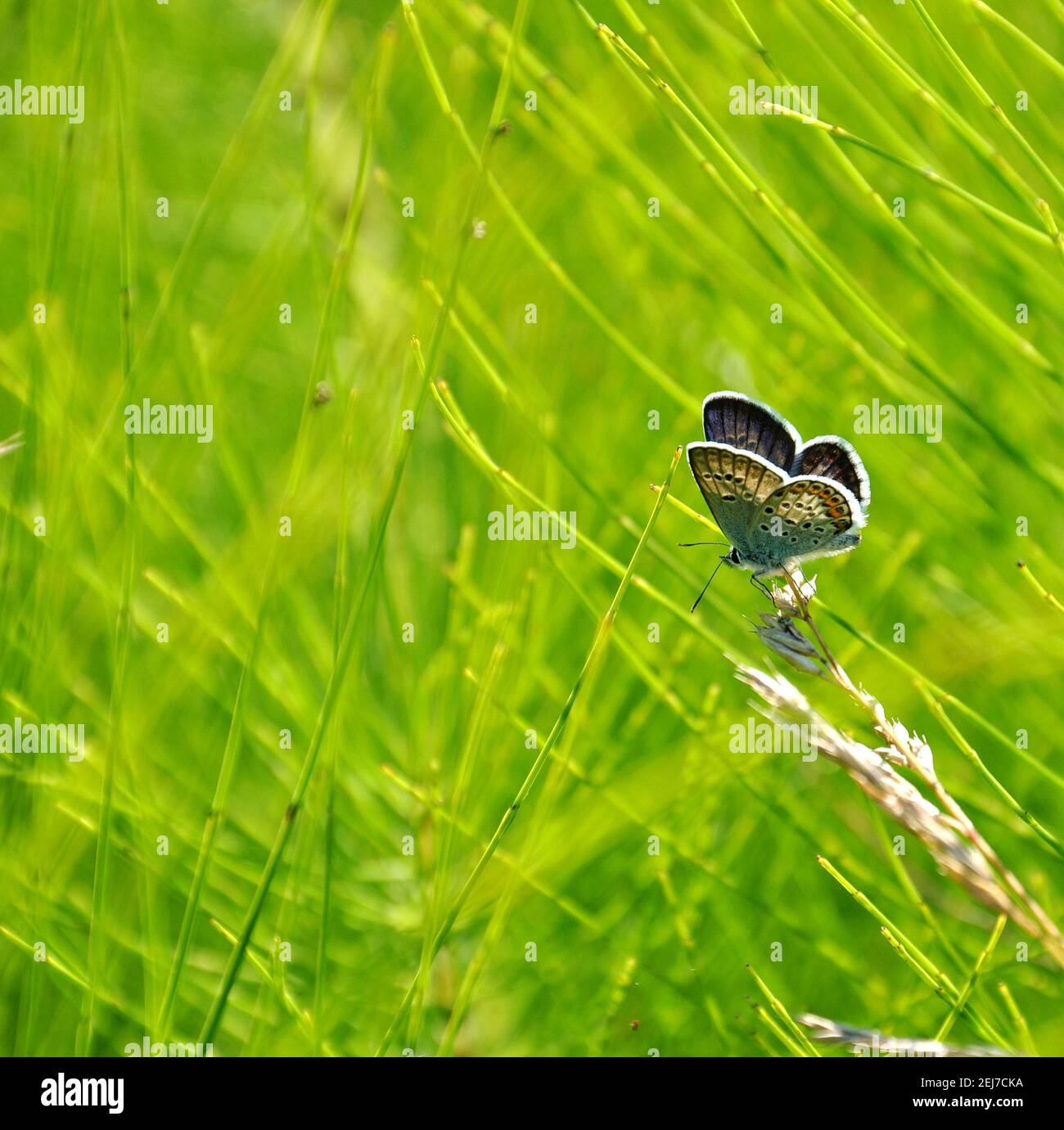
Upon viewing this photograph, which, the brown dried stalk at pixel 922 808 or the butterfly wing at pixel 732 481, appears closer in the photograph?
the brown dried stalk at pixel 922 808

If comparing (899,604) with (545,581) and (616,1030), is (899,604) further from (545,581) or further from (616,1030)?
(616,1030)

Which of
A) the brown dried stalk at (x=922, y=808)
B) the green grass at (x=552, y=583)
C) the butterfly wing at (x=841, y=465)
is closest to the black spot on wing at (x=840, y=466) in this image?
the butterfly wing at (x=841, y=465)

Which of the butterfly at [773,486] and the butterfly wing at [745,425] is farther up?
the butterfly wing at [745,425]

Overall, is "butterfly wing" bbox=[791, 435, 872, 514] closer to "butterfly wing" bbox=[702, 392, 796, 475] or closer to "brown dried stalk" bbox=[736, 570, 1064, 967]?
"butterfly wing" bbox=[702, 392, 796, 475]

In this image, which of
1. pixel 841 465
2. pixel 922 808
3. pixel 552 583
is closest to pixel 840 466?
pixel 841 465

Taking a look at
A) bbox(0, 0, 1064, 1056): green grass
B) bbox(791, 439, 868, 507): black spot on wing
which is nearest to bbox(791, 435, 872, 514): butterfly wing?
bbox(791, 439, 868, 507): black spot on wing

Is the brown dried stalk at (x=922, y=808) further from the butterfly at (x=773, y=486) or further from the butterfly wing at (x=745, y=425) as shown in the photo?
the butterfly wing at (x=745, y=425)

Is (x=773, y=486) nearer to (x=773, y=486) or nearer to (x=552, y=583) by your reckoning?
(x=773, y=486)
